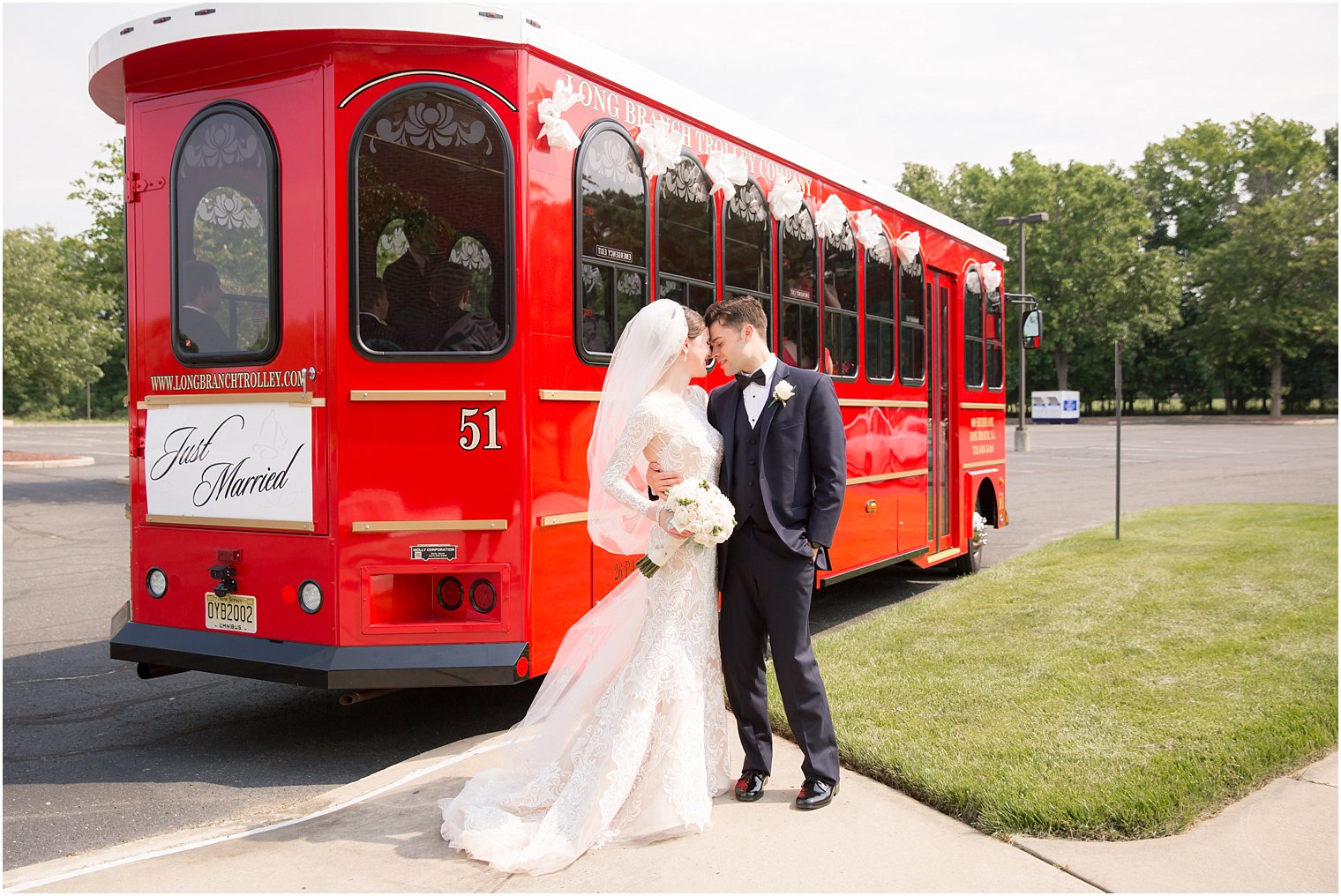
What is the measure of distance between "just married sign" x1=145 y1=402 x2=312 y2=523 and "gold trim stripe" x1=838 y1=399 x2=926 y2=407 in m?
3.85

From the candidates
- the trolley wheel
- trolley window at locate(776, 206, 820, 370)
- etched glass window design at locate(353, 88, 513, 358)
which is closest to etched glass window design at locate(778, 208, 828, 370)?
trolley window at locate(776, 206, 820, 370)

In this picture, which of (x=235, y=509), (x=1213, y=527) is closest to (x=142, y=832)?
(x=235, y=509)

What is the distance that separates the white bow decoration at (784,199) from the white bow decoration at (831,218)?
0.47 metres

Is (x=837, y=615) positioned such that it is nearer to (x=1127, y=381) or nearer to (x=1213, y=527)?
(x=1213, y=527)

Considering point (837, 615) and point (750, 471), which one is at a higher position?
point (750, 471)

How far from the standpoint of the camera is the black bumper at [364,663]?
4.75 metres

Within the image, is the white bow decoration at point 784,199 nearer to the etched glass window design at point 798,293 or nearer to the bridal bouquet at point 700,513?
the etched glass window design at point 798,293

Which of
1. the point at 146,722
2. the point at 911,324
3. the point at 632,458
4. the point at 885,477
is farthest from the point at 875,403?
the point at 146,722

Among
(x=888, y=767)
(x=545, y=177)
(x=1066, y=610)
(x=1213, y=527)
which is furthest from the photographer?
(x=1213, y=527)

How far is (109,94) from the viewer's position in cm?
563

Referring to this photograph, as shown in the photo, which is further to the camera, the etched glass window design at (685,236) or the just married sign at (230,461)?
the etched glass window design at (685,236)

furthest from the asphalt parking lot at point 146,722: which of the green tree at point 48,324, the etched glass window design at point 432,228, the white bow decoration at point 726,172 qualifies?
the green tree at point 48,324

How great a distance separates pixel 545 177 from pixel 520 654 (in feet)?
7.29

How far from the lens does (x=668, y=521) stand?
4.20 metres
